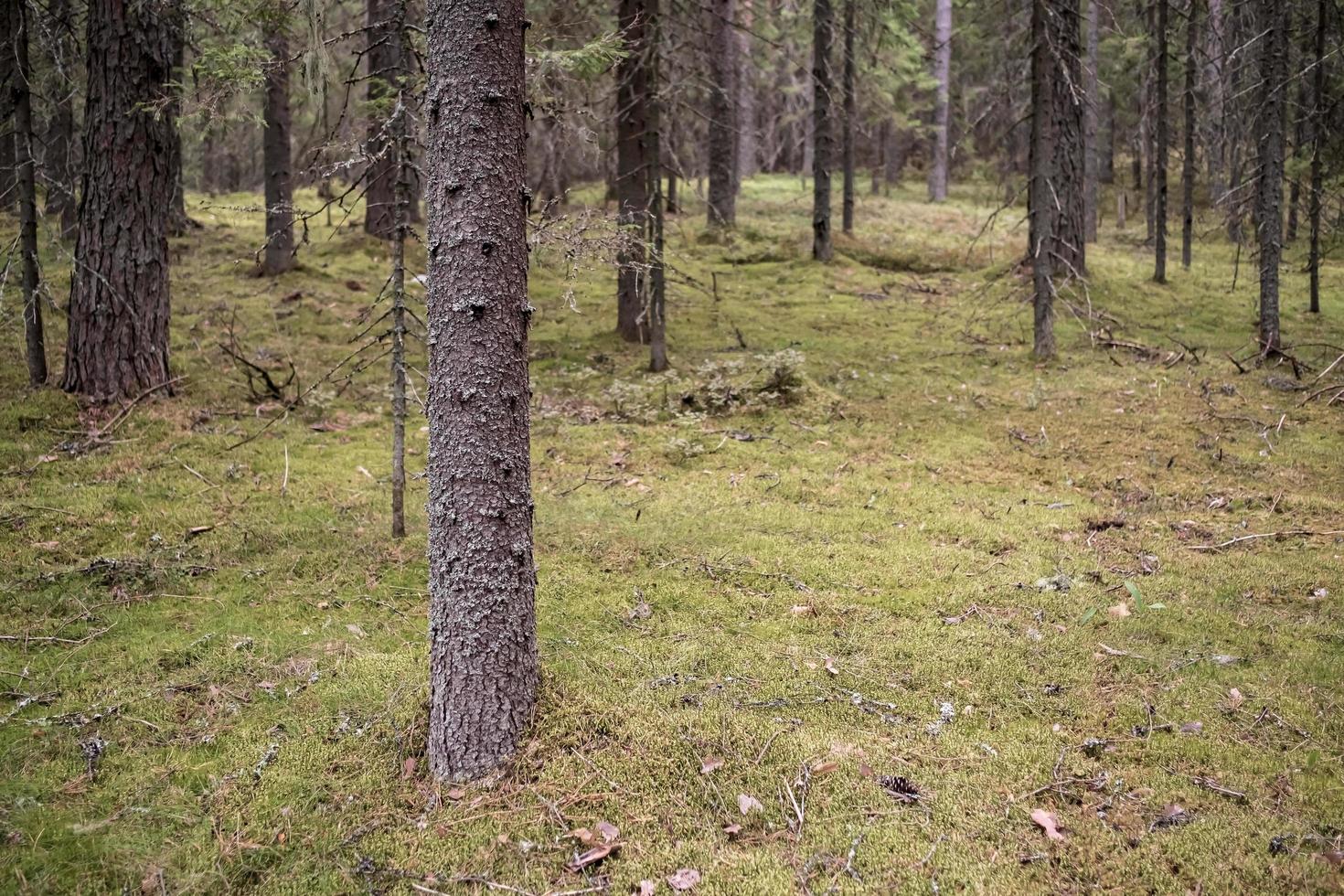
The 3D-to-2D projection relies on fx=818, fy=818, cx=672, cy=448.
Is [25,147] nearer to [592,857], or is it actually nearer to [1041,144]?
[592,857]

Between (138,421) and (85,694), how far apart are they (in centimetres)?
445

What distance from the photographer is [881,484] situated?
23.2 feet

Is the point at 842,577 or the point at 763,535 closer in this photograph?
the point at 842,577

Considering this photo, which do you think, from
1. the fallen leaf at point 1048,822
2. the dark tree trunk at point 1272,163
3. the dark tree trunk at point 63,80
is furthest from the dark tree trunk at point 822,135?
the fallen leaf at point 1048,822

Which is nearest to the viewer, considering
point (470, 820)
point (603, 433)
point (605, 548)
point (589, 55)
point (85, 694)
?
point (470, 820)

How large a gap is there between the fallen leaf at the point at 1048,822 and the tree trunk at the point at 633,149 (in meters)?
7.36

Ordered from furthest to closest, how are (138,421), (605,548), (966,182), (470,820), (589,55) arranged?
(966,182) → (138,421) → (589,55) → (605,548) → (470,820)

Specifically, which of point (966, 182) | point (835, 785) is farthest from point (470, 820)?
point (966, 182)

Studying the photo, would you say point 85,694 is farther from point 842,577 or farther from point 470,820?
point 842,577

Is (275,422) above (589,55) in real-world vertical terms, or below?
below

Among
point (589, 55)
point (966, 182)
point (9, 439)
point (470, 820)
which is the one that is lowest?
point (470, 820)

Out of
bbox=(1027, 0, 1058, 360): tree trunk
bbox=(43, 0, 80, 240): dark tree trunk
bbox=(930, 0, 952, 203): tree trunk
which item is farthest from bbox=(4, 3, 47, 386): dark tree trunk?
bbox=(930, 0, 952, 203): tree trunk

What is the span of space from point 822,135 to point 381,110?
11.0 metres

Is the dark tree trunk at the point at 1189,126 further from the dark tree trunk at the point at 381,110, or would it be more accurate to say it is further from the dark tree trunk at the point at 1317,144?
the dark tree trunk at the point at 381,110
